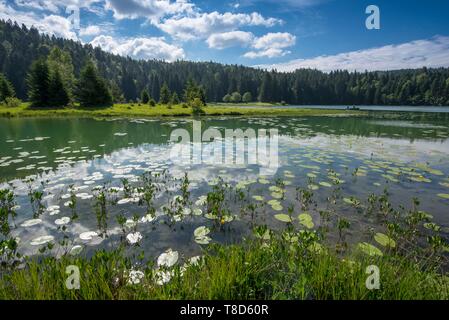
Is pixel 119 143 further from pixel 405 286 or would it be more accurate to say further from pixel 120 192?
pixel 405 286

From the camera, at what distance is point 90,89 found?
5750 cm

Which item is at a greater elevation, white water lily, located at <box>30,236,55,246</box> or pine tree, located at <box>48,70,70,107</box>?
pine tree, located at <box>48,70,70,107</box>

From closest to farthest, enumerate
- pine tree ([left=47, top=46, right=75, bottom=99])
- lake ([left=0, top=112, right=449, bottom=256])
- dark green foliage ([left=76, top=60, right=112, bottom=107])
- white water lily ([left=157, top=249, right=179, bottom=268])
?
white water lily ([left=157, top=249, right=179, bottom=268]), lake ([left=0, top=112, right=449, bottom=256]), dark green foliage ([left=76, top=60, right=112, bottom=107]), pine tree ([left=47, top=46, right=75, bottom=99])

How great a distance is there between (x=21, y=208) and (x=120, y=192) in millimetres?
2996

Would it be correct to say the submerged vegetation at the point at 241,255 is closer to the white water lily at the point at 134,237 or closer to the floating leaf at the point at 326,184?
the white water lily at the point at 134,237

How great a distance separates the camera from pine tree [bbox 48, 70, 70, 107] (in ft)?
181

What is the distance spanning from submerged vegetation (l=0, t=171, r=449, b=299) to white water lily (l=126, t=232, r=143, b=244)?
25mm

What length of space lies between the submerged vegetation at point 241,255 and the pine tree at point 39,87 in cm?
6105

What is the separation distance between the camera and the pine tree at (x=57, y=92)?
181ft

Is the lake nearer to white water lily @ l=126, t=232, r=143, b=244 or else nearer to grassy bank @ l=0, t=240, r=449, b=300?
white water lily @ l=126, t=232, r=143, b=244

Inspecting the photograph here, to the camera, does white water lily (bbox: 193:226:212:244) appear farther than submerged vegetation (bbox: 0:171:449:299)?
Yes

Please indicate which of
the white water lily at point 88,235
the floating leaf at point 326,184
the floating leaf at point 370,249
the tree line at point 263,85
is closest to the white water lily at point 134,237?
the white water lily at point 88,235

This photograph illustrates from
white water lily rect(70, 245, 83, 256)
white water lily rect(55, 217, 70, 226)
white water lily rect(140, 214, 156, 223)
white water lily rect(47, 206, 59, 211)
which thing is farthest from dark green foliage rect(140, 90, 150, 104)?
white water lily rect(70, 245, 83, 256)

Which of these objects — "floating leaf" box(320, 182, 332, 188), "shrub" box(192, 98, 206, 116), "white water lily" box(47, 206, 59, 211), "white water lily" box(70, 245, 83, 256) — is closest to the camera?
"white water lily" box(70, 245, 83, 256)
